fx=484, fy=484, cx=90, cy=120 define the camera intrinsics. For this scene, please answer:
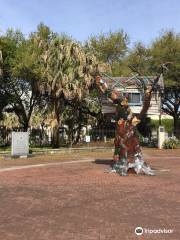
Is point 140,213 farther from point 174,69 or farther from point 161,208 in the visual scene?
point 174,69

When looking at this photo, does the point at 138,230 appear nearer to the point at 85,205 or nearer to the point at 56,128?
the point at 85,205

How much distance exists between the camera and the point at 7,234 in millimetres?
9039

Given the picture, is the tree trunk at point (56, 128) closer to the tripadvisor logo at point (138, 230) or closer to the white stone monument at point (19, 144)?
the white stone monument at point (19, 144)

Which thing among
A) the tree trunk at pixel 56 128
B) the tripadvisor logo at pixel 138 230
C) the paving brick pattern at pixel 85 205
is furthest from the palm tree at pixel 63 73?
the tripadvisor logo at pixel 138 230

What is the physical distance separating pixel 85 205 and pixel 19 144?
1581 centimetres

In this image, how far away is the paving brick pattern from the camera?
9.30 meters

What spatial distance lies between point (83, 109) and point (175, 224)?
32.2m

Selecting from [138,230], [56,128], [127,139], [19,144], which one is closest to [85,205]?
[138,230]

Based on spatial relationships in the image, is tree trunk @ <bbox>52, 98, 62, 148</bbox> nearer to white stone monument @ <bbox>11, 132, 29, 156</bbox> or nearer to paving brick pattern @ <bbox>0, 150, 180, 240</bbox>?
white stone monument @ <bbox>11, 132, 29, 156</bbox>

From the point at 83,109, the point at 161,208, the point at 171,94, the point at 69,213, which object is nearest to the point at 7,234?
the point at 69,213

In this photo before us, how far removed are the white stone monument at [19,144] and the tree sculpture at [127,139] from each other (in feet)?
27.6

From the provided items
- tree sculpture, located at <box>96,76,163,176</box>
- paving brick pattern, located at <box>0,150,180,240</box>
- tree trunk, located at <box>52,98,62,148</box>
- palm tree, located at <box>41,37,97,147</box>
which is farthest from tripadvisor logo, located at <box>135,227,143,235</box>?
tree trunk, located at <box>52,98,62,148</box>

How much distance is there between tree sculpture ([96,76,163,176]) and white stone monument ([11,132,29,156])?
27.6ft

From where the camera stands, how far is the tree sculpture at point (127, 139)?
19.7 metres
